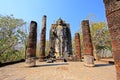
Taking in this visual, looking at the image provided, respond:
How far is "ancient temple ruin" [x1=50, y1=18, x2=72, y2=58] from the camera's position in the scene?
23703 mm

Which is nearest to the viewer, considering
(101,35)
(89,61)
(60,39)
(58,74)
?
(58,74)

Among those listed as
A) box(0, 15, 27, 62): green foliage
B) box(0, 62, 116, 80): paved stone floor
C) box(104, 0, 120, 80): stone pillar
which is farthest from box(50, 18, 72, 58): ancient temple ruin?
box(104, 0, 120, 80): stone pillar

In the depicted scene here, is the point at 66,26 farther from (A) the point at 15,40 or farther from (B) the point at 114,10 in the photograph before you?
(B) the point at 114,10

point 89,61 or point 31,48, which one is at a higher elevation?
point 31,48

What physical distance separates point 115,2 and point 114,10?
22 cm

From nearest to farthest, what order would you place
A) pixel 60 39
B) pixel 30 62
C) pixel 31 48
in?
1. pixel 30 62
2. pixel 31 48
3. pixel 60 39

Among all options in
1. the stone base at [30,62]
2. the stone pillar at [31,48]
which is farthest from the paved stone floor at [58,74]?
the stone pillar at [31,48]

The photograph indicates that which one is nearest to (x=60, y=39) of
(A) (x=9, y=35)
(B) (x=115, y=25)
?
(A) (x=9, y=35)

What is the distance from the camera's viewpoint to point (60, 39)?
2434 cm

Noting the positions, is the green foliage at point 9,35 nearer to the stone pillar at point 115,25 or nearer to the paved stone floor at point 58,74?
the paved stone floor at point 58,74

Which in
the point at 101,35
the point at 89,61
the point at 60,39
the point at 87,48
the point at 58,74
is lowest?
the point at 58,74

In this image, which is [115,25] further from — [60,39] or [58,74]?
[60,39]

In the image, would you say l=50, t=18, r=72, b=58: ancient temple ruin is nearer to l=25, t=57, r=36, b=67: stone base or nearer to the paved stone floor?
l=25, t=57, r=36, b=67: stone base

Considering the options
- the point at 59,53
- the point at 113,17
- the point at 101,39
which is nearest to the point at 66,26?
the point at 59,53
